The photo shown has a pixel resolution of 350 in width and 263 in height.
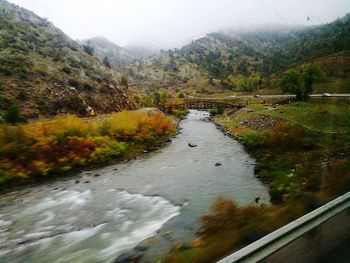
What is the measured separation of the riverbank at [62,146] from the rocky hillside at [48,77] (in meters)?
19.9

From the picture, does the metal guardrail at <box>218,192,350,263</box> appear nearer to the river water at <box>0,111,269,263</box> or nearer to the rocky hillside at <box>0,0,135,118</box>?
the river water at <box>0,111,269,263</box>

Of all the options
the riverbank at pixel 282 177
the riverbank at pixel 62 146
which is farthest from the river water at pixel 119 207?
the riverbank at pixel 62 146

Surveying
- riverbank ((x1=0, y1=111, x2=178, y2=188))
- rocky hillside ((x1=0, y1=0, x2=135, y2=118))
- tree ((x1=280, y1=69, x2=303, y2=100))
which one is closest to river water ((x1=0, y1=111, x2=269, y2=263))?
riverbank ((x1=0, y1=111, x2=178, y2=188))

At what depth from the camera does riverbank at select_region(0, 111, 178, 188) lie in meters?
22.3

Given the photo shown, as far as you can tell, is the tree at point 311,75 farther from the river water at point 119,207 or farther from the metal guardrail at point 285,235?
the metal guardrail at point 285,235

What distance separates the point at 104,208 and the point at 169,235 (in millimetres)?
4952

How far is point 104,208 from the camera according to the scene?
1553cm

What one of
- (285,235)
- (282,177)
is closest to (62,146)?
(282,177)

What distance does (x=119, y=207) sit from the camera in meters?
15.5

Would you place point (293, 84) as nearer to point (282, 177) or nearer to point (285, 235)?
point (282, 177)

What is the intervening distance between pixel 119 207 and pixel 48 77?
48.0m

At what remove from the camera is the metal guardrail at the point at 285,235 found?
3.37 m

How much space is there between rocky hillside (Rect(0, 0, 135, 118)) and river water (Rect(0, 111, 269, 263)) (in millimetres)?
28809

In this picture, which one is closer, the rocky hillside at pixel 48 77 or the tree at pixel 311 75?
the rocky hillside at pixel 48 77
